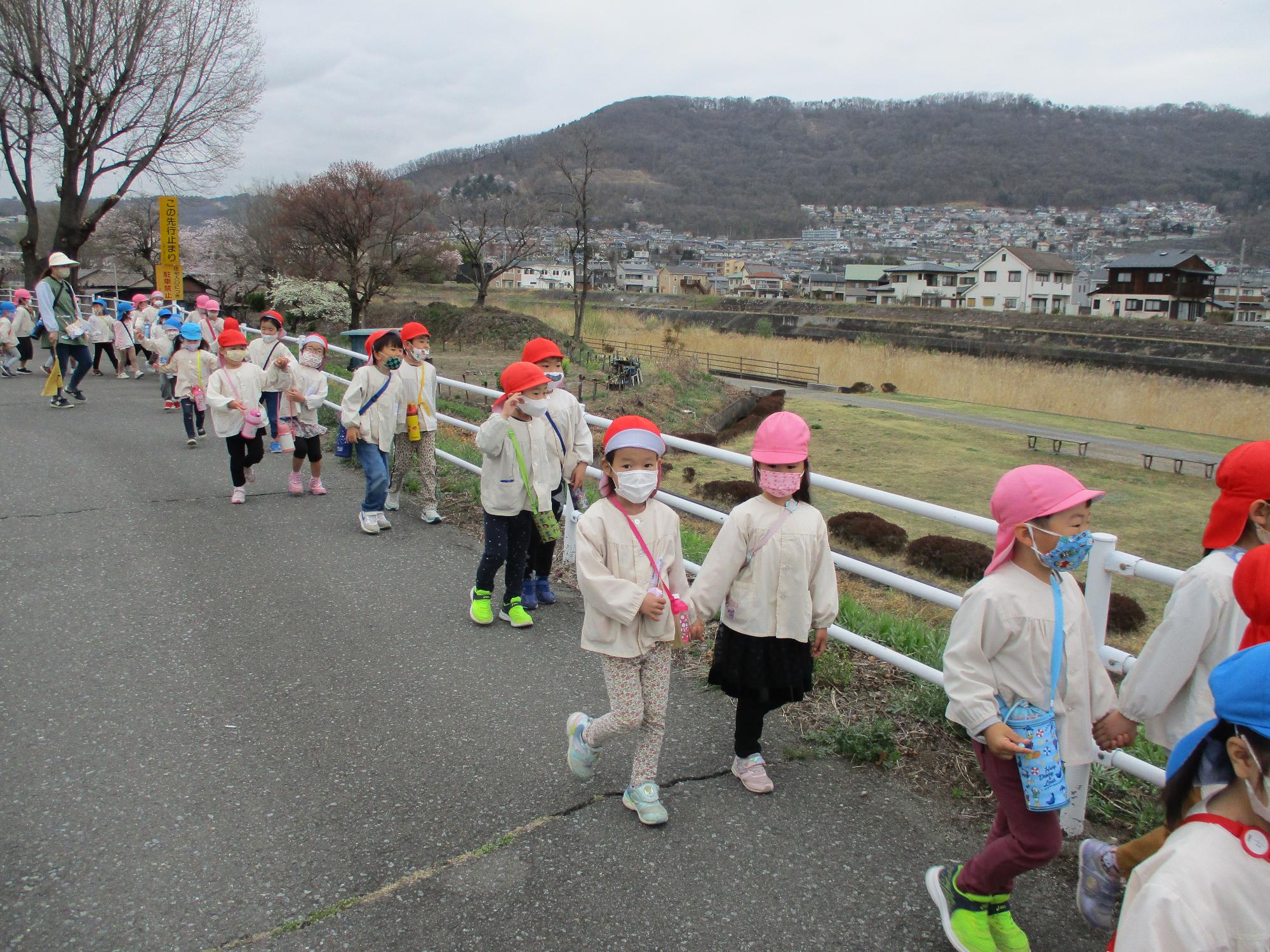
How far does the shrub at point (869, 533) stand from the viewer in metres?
13.8

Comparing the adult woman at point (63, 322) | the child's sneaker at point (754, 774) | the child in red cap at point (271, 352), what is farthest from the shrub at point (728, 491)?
the child's sneaker at point (754, 774)

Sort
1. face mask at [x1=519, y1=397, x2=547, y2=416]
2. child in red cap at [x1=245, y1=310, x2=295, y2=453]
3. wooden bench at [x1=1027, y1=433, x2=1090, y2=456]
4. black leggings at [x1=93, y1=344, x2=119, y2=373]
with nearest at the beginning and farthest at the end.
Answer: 1. face mask at [x1=519, y1=397, x2=547, y2=416]
2. child in red cap at [x1=245, y1=310, x2=295, y2=453]
3. black leggings at [x1=93, y1=344, x2=119, y2=373]
4. wooden bench at [x1=1027, y1=433, x2=1090, y2=456]

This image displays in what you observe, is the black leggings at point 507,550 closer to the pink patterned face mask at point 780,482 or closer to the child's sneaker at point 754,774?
the child's sneaker at point 754,774

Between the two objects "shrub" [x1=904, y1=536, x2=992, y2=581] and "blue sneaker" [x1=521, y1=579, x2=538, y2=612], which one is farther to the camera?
"shrub" [x1=904, y1=536, x2=992, y2=581]

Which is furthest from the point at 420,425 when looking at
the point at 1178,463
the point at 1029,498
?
the point at 1178,463

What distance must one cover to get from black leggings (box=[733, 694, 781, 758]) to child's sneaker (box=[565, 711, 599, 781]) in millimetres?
573

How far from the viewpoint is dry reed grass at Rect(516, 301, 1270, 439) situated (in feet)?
110

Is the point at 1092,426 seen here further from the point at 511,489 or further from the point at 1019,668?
the point at 1019,668

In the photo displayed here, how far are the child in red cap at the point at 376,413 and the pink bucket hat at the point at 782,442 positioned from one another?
14.1 feet

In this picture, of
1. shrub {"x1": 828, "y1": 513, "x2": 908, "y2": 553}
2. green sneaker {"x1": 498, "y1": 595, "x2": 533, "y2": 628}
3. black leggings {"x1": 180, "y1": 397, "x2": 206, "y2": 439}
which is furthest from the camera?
shrub {"x1": 828, "y1": 513, "x2": 908, "y2": 553}

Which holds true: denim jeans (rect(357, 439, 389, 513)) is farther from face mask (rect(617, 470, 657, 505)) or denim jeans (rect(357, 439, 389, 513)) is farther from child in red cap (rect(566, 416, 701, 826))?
face mask (rect(617, 470, 657, 505))

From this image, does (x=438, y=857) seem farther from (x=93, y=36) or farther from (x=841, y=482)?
(x=93, y=36)

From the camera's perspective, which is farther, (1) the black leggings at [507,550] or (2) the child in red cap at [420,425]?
(2) the child in red cap at [420,425]

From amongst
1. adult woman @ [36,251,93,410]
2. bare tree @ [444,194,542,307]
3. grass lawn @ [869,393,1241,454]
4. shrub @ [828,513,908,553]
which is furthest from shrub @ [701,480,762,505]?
bare tree @ [444,194,542,307]
